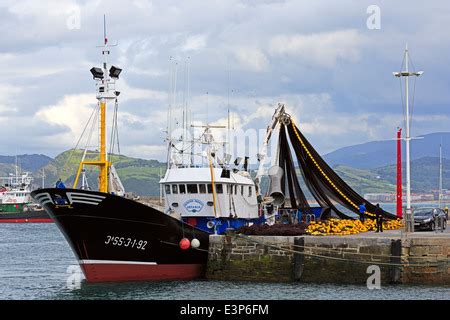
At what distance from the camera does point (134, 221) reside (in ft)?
112

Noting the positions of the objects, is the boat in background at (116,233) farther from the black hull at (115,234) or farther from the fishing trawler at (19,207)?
the fishing trawler at (19,207)

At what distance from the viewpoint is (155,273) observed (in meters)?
34.9

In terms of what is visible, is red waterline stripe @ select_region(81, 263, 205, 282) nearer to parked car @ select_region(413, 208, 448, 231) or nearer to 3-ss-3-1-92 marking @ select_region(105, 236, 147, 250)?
3-ss-3-1-92 marking @ select_region(105, 236, 147, 250)

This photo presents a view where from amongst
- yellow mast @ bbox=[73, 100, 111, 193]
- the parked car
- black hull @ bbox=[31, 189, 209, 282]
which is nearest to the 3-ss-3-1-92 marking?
black hull @ bbox=[31, 189, 209, 282]

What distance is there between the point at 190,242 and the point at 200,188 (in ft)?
12.1

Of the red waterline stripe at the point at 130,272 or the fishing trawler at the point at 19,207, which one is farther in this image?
the fishing trawler at the point at 19,207

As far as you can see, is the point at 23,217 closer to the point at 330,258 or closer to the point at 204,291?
the point at 204,291

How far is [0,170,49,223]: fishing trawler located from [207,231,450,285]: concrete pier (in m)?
122

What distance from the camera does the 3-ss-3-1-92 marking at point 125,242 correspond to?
1332 inches

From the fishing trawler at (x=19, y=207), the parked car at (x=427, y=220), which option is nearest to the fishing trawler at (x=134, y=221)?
the parked car at (x=427, y=220)

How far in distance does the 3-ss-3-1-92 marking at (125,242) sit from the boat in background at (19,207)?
399ft

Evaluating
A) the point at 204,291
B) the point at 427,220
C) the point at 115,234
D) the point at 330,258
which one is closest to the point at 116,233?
the point at 115,234

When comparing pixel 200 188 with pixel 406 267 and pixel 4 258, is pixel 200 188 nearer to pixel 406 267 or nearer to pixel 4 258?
pixel 406 267
